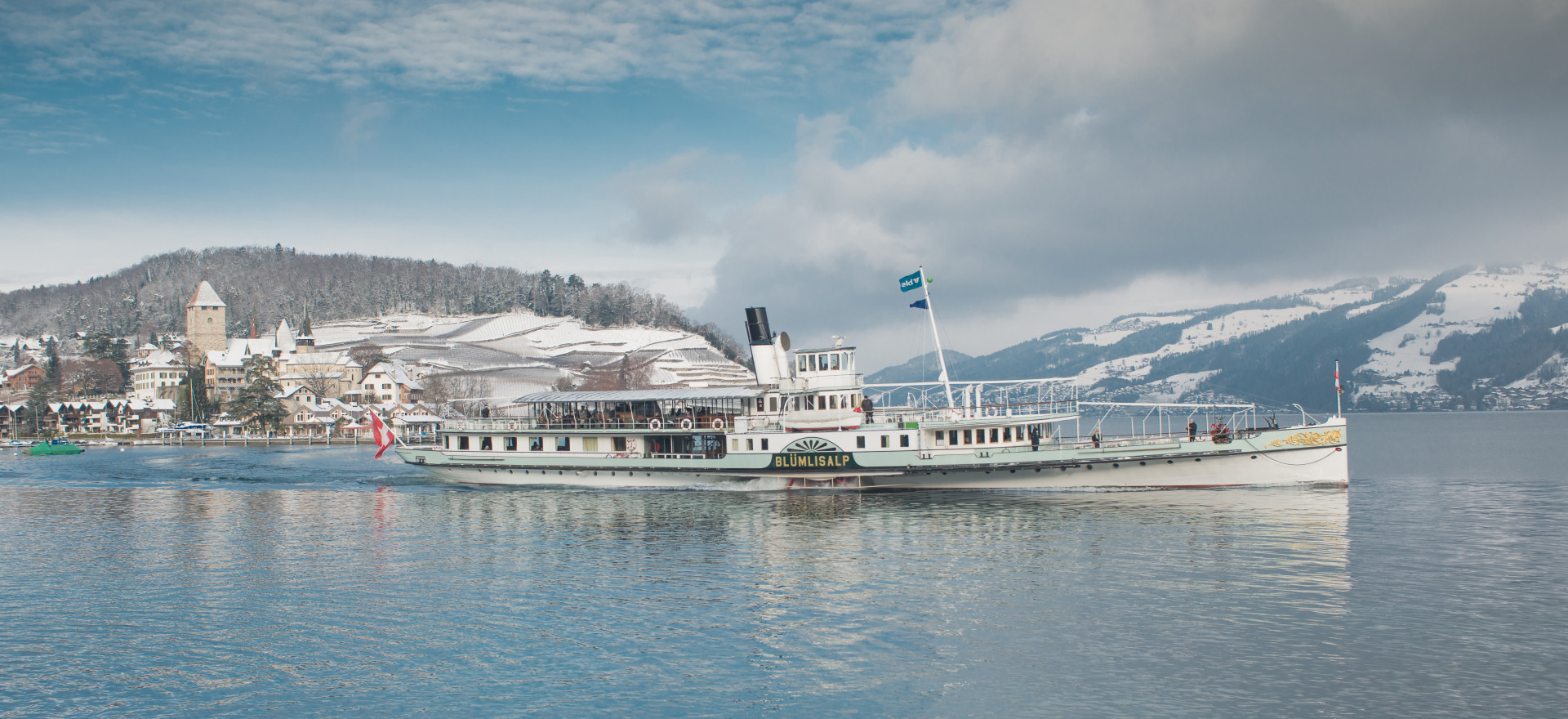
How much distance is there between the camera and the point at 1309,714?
19.6 m

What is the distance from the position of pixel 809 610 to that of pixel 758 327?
107ft

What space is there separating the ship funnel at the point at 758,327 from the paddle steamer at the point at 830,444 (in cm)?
7

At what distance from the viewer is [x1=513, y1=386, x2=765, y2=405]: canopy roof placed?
5762 cm

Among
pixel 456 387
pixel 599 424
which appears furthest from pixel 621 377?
pixel 599 424

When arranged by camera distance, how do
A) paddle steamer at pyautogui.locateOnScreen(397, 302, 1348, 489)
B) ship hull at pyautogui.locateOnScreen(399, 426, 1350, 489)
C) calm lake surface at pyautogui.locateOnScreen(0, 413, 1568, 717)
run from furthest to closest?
paddle steamer at pyautogui.locateOnScreen(397, 302, 1348, 489)
ship hull at pyautogui.locateOnScreen(399, 426, 1350, 489)
calm lake surface at pyautogui.locateOnScreen(0, 413, 1568, 717)

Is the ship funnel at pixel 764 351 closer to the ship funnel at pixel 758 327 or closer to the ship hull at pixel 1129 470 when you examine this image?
the ship funnel at pixel 758 327

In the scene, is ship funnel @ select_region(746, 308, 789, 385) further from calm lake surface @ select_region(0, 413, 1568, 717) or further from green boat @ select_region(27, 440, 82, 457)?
green boat @ select_region(27, 440, 82, 457)

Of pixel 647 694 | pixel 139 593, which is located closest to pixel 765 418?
pixel 139 593

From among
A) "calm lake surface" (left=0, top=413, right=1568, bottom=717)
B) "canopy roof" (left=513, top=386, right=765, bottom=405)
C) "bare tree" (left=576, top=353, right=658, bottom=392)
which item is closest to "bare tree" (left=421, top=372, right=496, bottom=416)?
"bare tree" (left=576, top=353, right=658, bottom=392)

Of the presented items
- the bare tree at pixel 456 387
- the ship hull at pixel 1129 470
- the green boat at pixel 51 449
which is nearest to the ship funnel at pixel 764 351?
the ship hull at pixel 1129 470

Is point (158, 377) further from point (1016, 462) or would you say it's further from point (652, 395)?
point (1016, 462)

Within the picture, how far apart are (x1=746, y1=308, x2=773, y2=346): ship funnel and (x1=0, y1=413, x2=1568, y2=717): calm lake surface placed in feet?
39.5

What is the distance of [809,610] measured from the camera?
92.8 feet

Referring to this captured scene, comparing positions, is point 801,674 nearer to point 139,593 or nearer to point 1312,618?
point 1312,618
